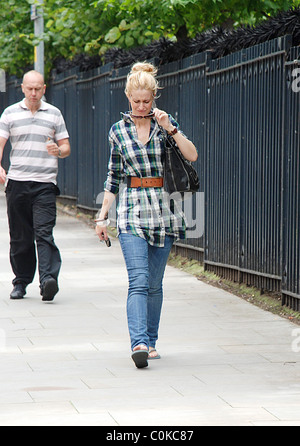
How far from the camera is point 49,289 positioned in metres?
9.43

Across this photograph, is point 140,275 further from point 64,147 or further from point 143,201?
point 64,147

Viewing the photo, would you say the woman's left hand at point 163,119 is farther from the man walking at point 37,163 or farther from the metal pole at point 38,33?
the metal pole at point 38,33

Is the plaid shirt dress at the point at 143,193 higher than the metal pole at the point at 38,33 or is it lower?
lower

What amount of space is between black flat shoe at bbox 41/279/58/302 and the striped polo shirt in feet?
2.99

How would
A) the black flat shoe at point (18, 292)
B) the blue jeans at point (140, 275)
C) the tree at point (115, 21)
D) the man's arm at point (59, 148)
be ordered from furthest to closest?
1. the tree at point (115, 21)
2. the black flat shoe at point (18, 292)
3. the man's arm at point (59, 148)
4. the blue jeans at point (140, 275)

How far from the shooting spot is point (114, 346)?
7.57 meters

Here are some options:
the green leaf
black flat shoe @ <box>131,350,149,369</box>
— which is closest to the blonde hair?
black flat shoe @ <box>131,350,149,369</box>

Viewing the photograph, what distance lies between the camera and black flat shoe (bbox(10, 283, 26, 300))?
32.0 ft

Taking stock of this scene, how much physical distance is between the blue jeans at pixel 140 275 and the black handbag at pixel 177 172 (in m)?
0.38

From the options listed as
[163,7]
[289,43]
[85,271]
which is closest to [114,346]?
[289,43]

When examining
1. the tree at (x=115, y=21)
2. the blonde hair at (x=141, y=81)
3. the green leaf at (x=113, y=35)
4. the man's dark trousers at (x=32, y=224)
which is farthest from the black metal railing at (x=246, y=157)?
the green leaf at (x=113, y=35)

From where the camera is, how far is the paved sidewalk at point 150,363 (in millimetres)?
5570

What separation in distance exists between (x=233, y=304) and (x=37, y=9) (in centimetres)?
1029
